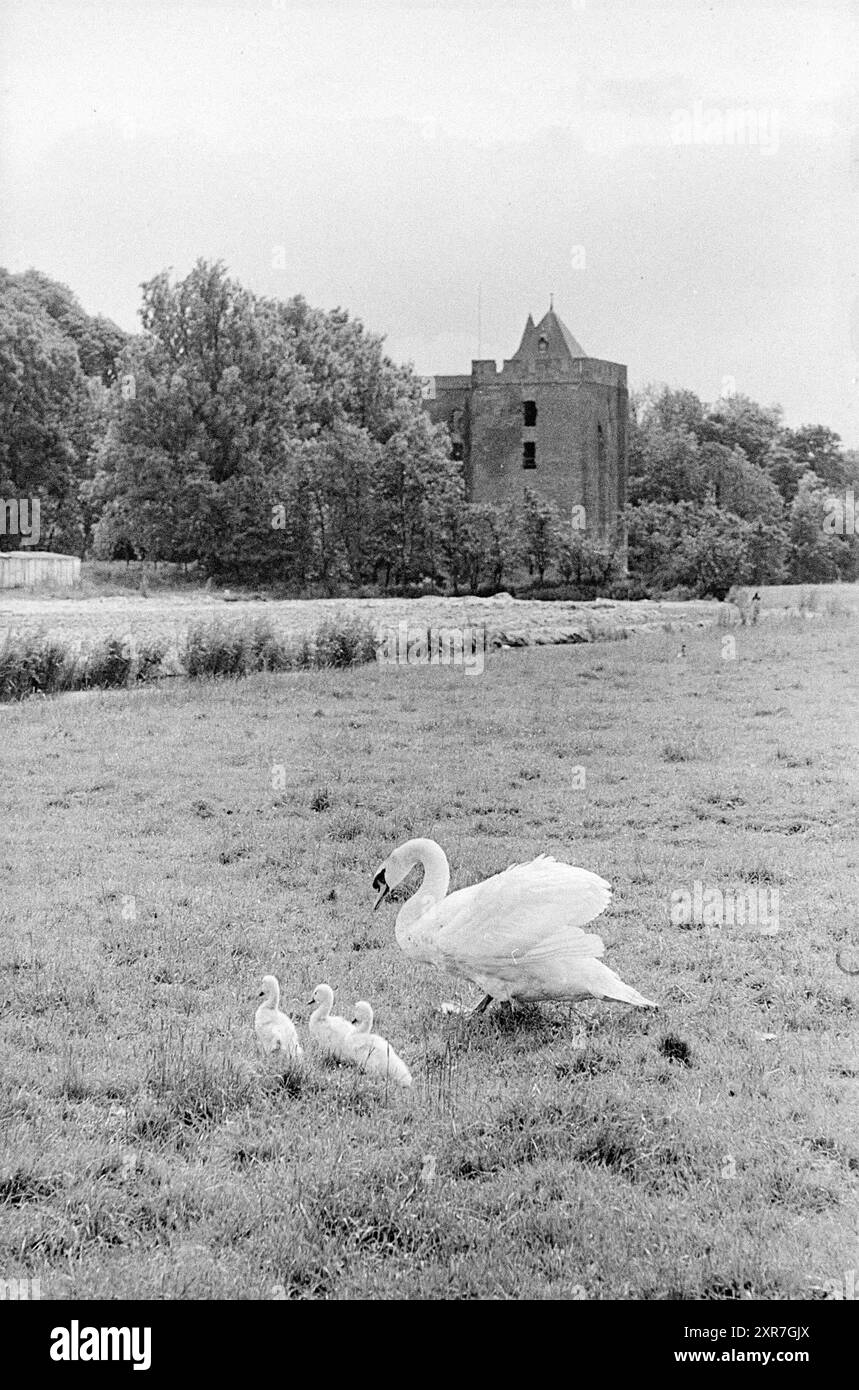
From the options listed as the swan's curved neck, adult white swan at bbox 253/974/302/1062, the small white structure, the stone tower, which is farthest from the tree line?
adult white swan at bbox 253/974/302/1062

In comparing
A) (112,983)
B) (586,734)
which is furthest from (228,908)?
(586,734)

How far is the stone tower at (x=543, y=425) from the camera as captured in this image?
19562 millimetres

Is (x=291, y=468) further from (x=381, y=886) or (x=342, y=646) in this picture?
(x=381, y=886)

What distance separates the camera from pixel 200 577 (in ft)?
47.6

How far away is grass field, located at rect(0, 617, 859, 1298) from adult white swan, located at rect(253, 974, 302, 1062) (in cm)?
10

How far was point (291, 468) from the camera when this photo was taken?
18547 mm

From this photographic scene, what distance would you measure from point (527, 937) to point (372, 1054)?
25.3 inches

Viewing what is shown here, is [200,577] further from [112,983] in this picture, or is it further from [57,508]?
[112,983]

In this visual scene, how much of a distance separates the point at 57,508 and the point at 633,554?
466 inches

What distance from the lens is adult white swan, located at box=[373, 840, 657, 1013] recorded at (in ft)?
12.7

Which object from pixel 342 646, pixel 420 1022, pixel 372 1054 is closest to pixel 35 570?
pixel 342 646

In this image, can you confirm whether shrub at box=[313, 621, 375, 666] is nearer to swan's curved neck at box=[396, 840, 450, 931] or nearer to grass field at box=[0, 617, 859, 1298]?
grass field at box=[0, 617, 859, 1298]

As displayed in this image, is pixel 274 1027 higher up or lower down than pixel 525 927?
lower down

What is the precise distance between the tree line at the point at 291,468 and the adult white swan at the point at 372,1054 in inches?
282
